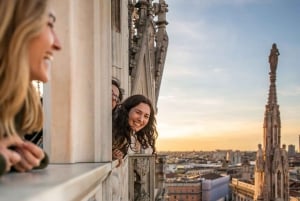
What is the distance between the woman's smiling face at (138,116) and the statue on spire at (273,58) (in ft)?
50.9

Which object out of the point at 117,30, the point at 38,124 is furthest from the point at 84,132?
the point at 117,30

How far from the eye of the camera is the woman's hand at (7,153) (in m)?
0.65

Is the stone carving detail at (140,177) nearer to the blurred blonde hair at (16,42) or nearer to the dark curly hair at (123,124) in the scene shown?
the dark curly hair at (123,124)

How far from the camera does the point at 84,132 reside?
4.72ft

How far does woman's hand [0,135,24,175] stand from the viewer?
647 mm

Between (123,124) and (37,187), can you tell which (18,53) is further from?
(123,124)

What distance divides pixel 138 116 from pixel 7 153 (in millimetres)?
1324

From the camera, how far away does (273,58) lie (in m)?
17.0

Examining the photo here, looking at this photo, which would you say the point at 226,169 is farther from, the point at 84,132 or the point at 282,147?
the point at 84,132

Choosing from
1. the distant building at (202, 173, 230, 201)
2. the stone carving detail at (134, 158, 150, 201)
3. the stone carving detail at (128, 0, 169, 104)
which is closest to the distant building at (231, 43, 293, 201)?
the stone carving detail at (128, 0, 169, 104)

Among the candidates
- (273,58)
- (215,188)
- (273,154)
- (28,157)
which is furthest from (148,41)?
(215,188)

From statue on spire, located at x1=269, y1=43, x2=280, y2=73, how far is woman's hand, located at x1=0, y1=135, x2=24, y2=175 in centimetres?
1683

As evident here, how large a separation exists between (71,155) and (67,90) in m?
0.18

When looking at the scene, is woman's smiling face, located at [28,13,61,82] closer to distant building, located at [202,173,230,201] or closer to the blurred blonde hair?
the blurred blonde hair
